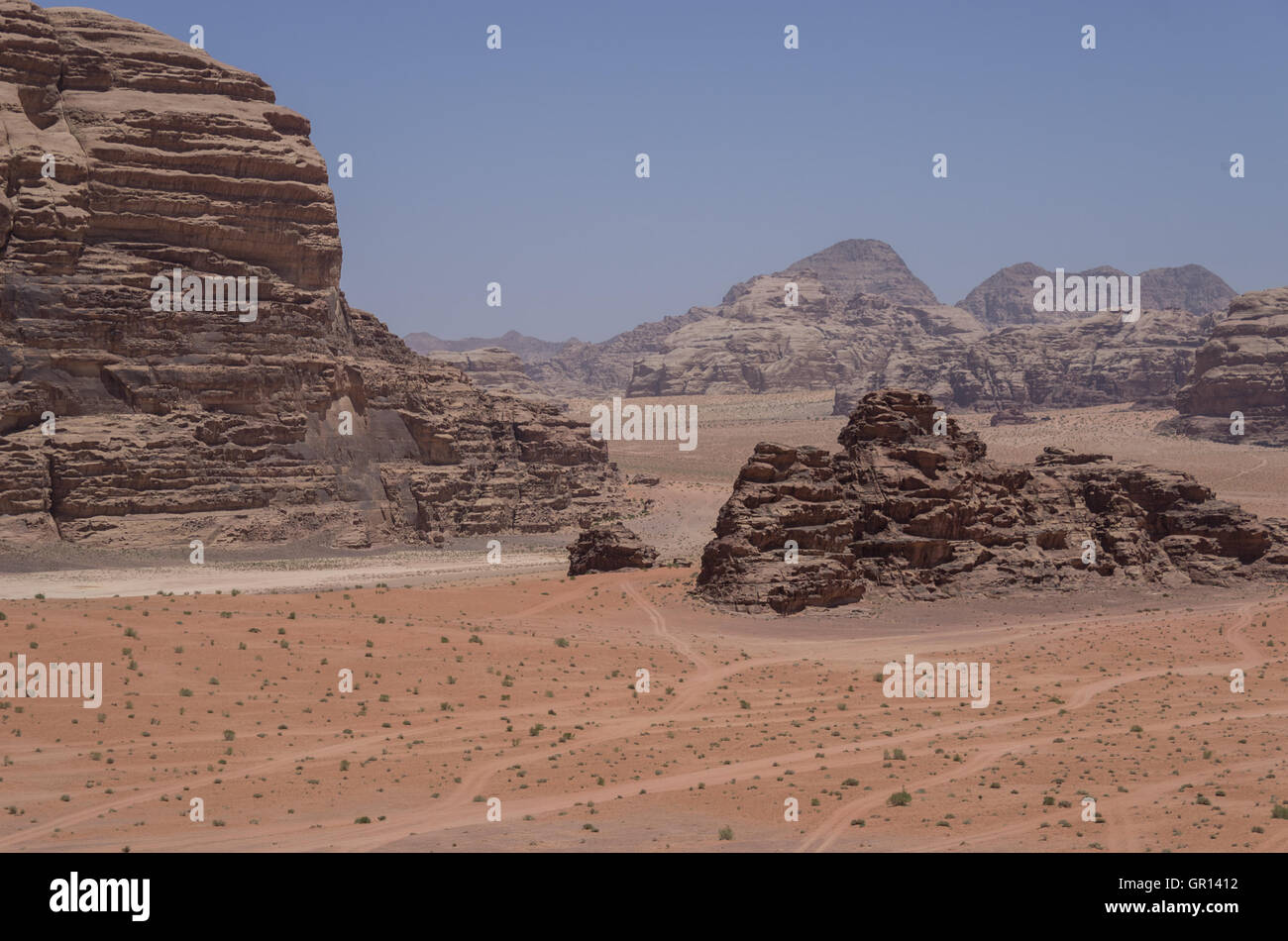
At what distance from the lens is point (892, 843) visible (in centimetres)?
1691

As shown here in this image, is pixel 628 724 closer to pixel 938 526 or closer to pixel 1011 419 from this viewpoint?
pixel 938 526

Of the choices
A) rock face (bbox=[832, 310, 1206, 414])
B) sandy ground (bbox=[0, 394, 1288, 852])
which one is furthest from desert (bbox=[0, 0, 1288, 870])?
rock face (bbox=[832, 310, 1206, 414])

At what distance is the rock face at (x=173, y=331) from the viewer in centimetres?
5666

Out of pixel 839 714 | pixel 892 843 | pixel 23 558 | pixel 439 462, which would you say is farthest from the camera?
pixel 439 462

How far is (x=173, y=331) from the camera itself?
2350 inches

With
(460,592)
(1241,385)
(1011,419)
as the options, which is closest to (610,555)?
(460,592)

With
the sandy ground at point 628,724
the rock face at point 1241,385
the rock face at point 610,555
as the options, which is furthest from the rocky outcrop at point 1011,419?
the rock face at point 610,555

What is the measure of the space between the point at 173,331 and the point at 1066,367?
132 m

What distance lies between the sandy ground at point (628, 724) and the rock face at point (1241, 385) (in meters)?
87.3

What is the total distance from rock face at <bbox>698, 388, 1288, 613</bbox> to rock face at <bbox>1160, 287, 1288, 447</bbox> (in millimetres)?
81531

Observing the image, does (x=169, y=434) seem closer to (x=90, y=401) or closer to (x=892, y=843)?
(x=90, y=401)

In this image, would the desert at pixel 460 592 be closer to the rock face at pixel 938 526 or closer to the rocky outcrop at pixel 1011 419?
the rock face at pixel 938 526

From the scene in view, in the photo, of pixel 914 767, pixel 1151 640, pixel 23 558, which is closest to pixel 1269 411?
pixel 1151 640

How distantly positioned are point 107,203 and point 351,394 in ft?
44.1
